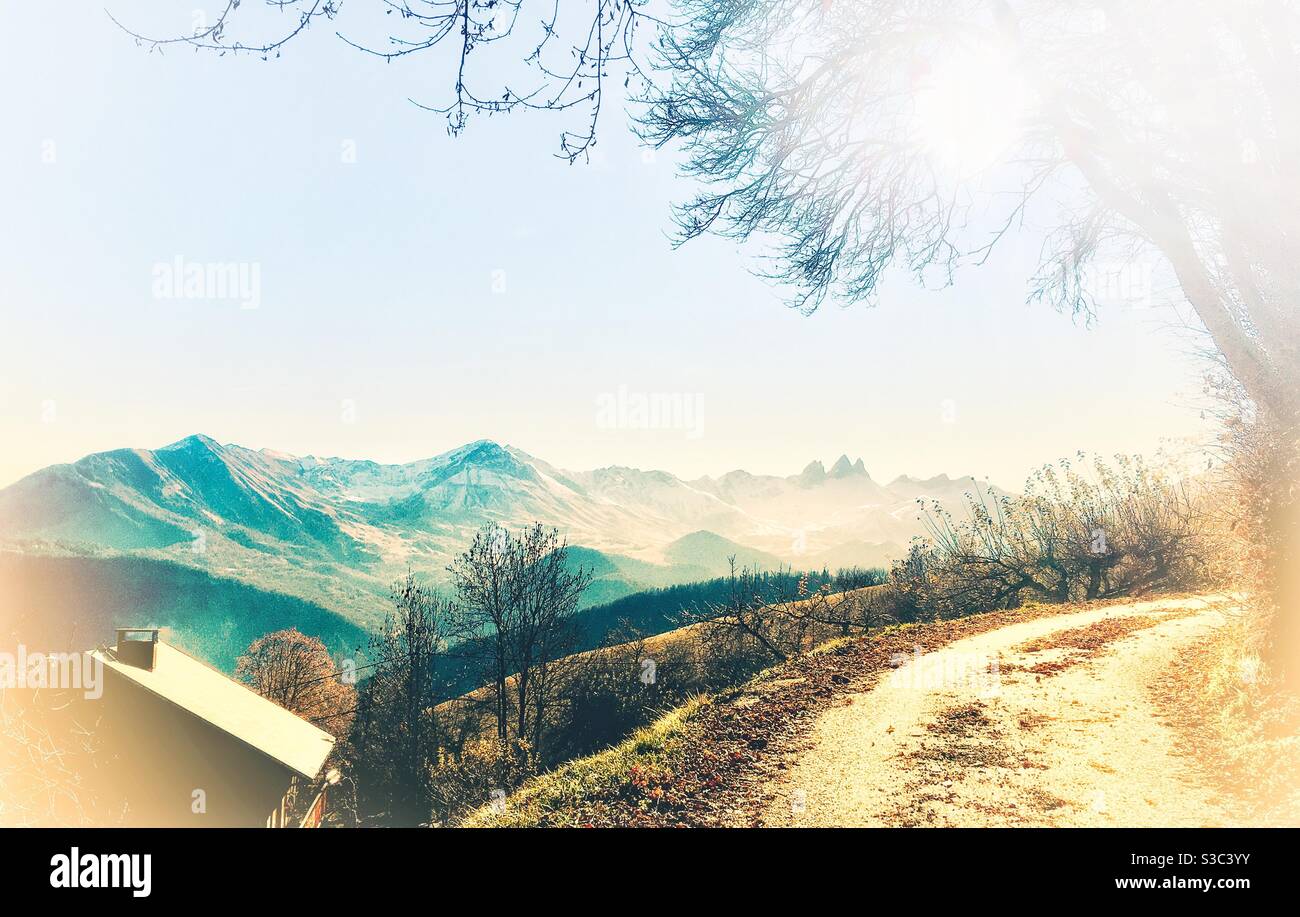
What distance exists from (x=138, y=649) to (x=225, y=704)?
7.11 ft

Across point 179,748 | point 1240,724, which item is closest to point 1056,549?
point 1240,724

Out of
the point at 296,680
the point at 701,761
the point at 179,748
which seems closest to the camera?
the point at 701,761

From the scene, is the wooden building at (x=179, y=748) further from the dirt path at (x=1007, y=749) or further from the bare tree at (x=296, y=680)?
the bare tree at (x=296, y=680)

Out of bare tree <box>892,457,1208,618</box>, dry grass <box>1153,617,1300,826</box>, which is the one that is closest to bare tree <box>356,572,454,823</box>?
bare tree <box>892,457,1208,618</box>

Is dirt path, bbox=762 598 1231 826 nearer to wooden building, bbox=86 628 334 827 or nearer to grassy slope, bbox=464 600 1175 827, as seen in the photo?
grassy slope, bbox=464 600 1175 827

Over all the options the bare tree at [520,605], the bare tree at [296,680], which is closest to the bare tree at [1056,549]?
the bare tree at [520,605]

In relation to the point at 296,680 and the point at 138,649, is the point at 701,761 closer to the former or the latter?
the point at 138,649

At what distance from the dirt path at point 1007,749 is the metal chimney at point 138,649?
1352 cm

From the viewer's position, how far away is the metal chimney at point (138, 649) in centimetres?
1247

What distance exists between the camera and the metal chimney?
12.5 m

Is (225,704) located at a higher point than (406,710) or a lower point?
higher

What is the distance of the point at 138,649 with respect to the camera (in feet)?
42.4
